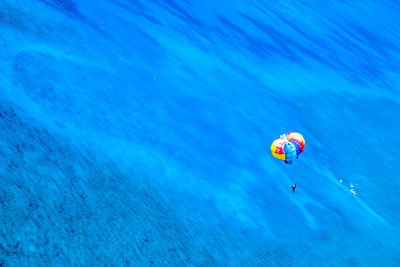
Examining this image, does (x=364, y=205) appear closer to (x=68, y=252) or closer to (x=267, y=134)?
(x=267, y=134)

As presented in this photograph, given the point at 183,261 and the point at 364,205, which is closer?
the point at 183,261

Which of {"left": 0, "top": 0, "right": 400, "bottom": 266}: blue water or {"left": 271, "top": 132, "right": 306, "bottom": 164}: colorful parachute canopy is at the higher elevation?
{"left": 271, "top": 132, "right": 306, "bottom": 164}: colorful parachute canopy

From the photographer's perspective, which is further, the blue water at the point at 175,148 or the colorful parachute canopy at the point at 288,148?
the colorful parachute canopy at the point at 288,148

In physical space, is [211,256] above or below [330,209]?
below

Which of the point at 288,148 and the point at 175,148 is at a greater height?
the point at 288,148

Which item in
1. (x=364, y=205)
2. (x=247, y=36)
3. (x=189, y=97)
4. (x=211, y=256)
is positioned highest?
(x=247, y=36)

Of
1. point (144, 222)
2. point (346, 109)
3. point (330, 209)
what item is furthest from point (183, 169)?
point (346, 109)

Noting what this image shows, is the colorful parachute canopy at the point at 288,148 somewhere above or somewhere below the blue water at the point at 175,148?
above

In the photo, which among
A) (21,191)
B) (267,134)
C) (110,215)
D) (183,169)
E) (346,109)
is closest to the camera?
(21,191)
